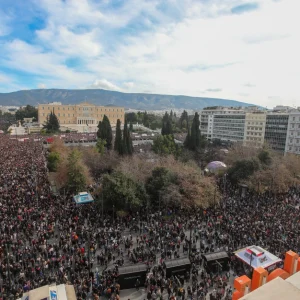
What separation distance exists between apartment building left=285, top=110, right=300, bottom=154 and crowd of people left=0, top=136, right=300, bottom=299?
88.1ft

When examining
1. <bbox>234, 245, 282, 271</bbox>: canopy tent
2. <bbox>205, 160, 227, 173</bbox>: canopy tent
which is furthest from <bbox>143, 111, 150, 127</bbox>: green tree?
<bbox>234, 245, 282, 271</bbox>: canopy tent

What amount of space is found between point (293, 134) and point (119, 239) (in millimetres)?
44387

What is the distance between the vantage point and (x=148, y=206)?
72.1ft

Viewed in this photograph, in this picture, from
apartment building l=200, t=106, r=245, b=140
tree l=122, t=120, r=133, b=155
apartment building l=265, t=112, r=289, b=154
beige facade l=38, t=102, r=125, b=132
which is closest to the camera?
tree l=122, t=120, r=133, b=155

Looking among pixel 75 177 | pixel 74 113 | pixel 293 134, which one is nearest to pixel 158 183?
pixel 75 177

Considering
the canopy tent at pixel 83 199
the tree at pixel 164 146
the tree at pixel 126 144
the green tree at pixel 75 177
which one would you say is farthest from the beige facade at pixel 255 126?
the canopy tent at pixel 83 199

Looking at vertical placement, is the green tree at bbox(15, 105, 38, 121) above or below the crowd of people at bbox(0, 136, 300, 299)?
above

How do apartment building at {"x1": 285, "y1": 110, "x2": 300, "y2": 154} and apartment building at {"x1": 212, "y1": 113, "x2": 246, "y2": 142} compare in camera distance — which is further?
apartment building at {"x1": 212, "y1": 113, "x2": 246, "y2": 142}

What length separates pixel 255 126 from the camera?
58531 mm

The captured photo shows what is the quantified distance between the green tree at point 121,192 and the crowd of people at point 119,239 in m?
1.06

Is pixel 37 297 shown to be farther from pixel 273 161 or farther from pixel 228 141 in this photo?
pixel 228 141

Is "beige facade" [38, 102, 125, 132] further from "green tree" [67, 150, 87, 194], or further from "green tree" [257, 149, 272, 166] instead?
"green tree" [257, 149, 272, 166]

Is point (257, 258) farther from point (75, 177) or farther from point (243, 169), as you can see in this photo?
point (75, 177)

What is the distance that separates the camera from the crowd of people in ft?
39.8
